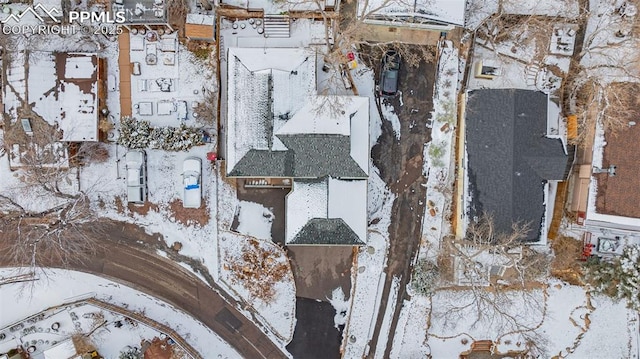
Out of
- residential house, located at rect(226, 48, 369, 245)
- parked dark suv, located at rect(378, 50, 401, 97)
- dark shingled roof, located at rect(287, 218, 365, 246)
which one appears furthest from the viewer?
parked dark suv, located at rect(378, 50, 401, 97)

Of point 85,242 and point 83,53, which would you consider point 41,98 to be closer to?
point 83,53

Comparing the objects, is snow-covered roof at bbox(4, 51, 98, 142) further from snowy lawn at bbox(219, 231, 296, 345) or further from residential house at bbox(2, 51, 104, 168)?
snowy lawn at bbox(219, 231, 296, 345)

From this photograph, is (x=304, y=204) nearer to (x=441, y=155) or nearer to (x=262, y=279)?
(x=262, y=279)

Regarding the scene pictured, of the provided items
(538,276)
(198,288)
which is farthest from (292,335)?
(538,276)

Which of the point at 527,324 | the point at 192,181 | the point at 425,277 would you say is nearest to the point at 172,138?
the point at 192,181

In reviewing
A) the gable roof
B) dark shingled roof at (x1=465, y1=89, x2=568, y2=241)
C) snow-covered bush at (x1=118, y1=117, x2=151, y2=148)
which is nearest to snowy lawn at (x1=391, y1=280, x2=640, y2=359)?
dark shingled roof at (x1=465, y1=89, x2=568, y2=241)

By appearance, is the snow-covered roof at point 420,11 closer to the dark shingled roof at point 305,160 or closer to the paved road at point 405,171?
the paved road at point 405,171

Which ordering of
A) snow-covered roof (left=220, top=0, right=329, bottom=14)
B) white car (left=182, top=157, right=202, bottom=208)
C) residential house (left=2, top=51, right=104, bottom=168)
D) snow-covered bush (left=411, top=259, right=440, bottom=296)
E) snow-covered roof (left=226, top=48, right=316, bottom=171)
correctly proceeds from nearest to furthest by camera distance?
snow-covered roof (left=226, top=48, right=316, bottom=171)
residential house (left=2, top=51, right=104, bottom=168)
white car (left=182, top=157, right=202, bottom=208)
snow-covered roof (left=220, top=0, right=329, bottom=14)
snow-covered bush (left=411, top=259, right=440, bottom=296)

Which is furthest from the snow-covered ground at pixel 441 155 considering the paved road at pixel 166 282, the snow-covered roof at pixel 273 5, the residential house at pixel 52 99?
the residential house at pixel 52 99
